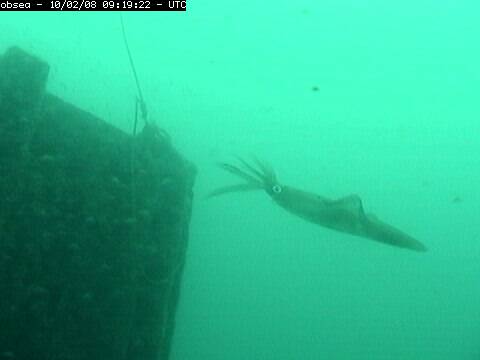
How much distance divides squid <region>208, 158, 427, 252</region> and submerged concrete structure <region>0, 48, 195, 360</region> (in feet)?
7.02

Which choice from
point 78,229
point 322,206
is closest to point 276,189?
point 322,206

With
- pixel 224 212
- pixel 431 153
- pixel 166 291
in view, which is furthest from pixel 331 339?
pixel 166 291

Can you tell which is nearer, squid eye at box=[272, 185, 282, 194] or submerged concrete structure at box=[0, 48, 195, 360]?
squid eye at box=[272, 185, 282, 194]

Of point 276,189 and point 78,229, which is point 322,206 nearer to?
point 276,189

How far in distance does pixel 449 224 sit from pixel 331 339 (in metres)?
29.6

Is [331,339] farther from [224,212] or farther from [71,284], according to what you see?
[71,284]

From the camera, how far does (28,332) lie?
18.3 feet

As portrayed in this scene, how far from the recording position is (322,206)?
179 inches

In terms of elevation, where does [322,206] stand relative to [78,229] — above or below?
above

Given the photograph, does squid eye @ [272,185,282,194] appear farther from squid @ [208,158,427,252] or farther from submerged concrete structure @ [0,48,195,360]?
submerged concrete structure @ [0,48,195,360]

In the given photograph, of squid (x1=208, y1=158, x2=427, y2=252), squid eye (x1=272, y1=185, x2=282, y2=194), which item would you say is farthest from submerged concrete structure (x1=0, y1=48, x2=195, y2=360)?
squid eye (x1=272, y1=185, x2=282, y2=194)

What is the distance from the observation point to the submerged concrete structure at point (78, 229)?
18.5 ft

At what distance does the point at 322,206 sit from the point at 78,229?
2.93 m

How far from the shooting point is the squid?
4.45 m
